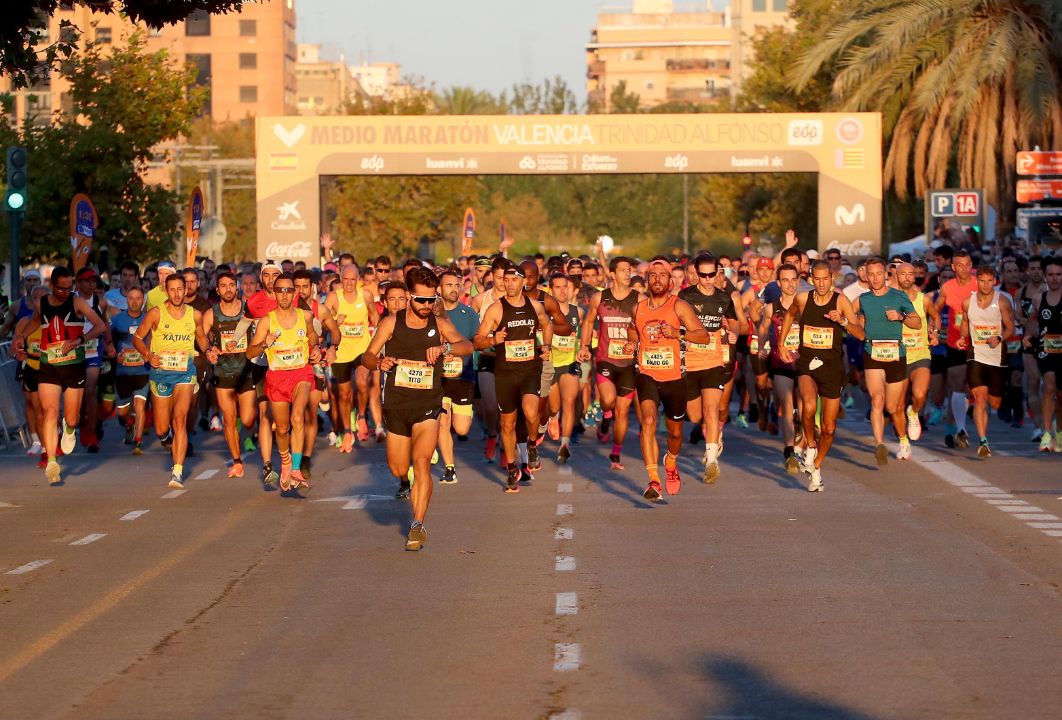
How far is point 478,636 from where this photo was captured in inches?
360

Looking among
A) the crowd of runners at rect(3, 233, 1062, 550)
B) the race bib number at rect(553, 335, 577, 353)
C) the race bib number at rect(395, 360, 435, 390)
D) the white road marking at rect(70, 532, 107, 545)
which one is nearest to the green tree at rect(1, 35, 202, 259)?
the crowd of runners at rect(3, 233, 1062, 550)

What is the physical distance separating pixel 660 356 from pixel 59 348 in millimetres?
5930

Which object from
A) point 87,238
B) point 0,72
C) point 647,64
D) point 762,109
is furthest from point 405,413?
point 647,64

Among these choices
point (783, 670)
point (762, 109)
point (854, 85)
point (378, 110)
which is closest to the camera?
point (783, 670)

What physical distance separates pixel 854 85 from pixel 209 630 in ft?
106

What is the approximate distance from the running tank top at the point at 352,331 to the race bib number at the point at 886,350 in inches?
211

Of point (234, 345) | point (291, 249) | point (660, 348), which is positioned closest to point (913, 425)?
point (660, 348)

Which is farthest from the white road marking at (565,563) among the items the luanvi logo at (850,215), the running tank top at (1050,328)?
the luanvi logo at (850,215)

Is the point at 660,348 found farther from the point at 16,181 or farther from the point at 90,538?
the point at 16,181

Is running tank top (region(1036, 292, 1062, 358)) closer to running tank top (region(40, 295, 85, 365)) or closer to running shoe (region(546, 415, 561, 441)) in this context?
running shoe (region(546, 415, 561, 441))

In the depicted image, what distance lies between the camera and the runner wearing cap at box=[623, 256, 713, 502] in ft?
49.6

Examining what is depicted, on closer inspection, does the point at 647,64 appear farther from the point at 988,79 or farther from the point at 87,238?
the point at 87,238

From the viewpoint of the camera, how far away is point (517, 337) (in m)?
16.0

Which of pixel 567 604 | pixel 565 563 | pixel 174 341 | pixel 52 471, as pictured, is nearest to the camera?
pixel 567 604
